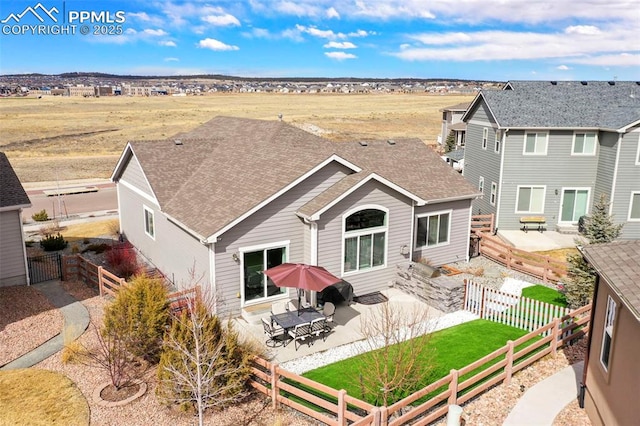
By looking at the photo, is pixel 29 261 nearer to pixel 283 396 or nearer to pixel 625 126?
pixel 283 396

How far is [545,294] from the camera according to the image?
2039cm

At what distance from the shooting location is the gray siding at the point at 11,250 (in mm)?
19562

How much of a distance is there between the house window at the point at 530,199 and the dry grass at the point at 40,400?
25.2 meters

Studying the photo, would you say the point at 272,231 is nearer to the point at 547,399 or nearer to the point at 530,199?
the point at 547,399

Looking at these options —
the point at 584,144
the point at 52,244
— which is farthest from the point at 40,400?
the point at 584,144

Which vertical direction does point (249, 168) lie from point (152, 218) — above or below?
above

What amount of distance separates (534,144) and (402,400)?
22.5 meters

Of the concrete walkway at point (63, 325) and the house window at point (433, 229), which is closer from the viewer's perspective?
the concrete walkway at point (63, 325)

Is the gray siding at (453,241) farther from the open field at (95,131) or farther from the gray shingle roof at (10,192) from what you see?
the open field at (95,131)

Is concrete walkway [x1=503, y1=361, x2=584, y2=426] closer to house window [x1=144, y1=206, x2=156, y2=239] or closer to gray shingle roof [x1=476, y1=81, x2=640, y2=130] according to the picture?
house window [x1=144, y1=206, x2=156, y2=239]

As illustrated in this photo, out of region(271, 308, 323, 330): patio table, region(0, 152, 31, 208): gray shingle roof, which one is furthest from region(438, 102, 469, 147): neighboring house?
region(0, 152, 31, 208): gray shingle roof

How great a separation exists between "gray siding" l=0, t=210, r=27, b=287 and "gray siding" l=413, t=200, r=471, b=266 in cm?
1630

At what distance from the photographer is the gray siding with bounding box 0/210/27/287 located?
19.6m

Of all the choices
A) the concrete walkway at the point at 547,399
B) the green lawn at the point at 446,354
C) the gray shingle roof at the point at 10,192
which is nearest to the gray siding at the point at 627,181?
the green lawn at the point at 446,354
